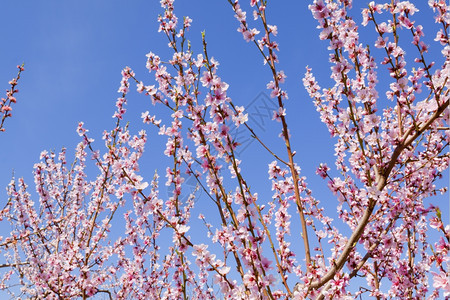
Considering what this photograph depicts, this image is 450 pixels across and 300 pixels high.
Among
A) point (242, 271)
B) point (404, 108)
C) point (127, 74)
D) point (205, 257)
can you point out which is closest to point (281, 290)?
point (242, 271)

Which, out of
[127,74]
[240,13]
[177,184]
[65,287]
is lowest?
[65,287]

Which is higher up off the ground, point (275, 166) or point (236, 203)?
point (275, 166)

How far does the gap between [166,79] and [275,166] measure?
5.16ft

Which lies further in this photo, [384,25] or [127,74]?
[127,74]

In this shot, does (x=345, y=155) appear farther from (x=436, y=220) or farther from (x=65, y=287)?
(x=65, y=287)

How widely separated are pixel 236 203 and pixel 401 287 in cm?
339

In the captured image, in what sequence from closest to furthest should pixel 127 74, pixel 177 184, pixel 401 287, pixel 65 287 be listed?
1. pixel 177 184
2. pixel 127 74
3. pixel 401 287
4. pixel 65 287

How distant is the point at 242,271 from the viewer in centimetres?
288

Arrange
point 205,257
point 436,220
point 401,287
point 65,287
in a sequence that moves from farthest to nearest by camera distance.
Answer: point 65,287 → point 401,287 → point 205,257 → point 436,220

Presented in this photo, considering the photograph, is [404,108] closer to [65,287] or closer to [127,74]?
[127,74]

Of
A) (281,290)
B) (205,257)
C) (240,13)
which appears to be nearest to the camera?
(205,257)

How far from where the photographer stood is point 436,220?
225 cm

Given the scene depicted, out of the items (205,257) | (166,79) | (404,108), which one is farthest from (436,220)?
(166,79)

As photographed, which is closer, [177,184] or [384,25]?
[384,25]
